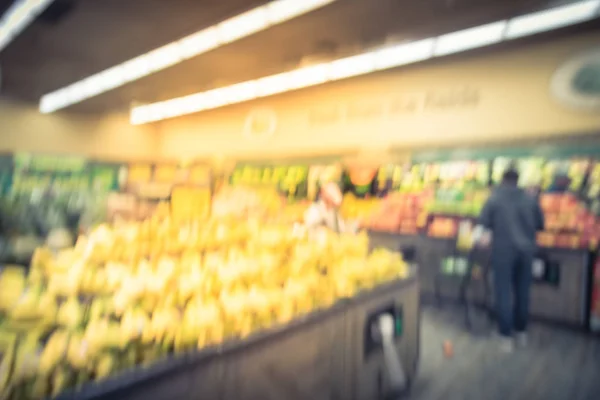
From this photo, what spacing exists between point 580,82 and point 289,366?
5.84 meters

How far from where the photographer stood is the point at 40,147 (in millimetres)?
11430

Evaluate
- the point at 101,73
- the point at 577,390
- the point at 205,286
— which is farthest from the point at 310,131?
the point at 205,286

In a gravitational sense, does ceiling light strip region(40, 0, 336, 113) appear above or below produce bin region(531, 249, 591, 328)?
above

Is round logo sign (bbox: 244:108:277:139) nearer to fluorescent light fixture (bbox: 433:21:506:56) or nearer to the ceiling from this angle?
the ceiling

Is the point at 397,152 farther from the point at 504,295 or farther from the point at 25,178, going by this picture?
the point at 25,178

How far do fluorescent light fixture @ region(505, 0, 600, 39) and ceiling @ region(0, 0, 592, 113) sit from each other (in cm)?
33

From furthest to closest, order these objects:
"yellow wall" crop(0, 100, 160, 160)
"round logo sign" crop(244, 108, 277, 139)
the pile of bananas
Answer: "yellow wall" crop(0, 100, 160, 160), "round logo sign" crop(244, 108, 277, 139), the pile of bananas

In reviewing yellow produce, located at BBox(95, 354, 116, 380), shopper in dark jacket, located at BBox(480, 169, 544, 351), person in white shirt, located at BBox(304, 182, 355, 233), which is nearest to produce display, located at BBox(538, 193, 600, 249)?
shopper in dark jacket, located at BBox(480, 169, 544, 351)

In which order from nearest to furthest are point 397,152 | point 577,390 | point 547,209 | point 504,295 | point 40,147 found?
point 577,390, point 504,295, point 547,209, point 397,152, point 40,147

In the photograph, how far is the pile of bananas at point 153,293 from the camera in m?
1.25

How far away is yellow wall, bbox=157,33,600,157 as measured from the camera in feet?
19.0

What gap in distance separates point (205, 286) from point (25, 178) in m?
5.45

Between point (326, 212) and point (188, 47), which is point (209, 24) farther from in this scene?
point (326, 212)

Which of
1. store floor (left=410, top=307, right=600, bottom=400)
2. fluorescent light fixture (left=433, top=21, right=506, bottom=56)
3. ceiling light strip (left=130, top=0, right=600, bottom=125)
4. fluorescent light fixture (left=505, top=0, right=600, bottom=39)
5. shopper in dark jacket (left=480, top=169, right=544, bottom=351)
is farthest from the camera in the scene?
fluorescent light fixture (left=433, top=21, right=506, bottom=56)
